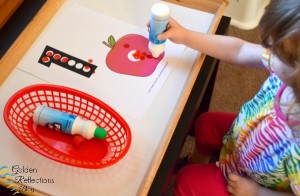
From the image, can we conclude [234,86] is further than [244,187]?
Yes

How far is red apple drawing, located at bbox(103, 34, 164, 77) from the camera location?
0.79 meters

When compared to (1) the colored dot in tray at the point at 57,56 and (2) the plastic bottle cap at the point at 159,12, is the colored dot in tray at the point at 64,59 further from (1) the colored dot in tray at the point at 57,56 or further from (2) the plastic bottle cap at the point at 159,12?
(2) the plastic bottle cap at the point at 159,12

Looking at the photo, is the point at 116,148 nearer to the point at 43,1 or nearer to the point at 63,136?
the point at 63,136

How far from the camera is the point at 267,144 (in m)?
0.73

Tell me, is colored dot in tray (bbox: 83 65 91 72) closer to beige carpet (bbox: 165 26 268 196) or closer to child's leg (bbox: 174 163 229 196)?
child's leg (bbox: 174 163 229 196)

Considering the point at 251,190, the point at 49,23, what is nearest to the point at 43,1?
the point at 49,23

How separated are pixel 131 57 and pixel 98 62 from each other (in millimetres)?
69

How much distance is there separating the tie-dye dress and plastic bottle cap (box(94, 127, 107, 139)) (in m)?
0.29

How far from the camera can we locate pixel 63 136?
716mm

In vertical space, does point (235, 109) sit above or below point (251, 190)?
above

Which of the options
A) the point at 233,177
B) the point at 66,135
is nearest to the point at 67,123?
the point at 66,135

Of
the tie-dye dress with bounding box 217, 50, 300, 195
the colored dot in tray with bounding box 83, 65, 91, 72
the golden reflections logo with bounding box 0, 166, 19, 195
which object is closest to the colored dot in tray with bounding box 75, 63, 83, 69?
the colored dot in tray with bounding box 83, 65, 91, 72

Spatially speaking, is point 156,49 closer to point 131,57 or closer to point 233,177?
point 131,57

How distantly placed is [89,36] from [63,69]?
0.10 metres
